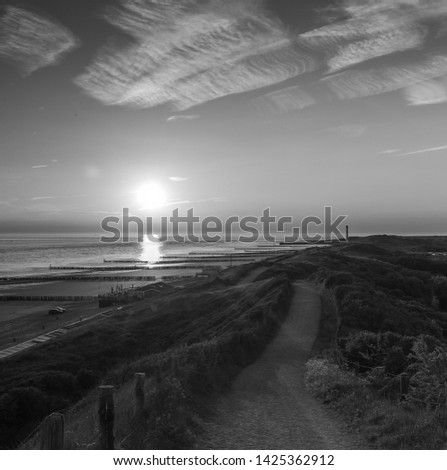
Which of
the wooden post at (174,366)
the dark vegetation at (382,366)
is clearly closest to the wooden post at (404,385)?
the dark vegetation at (382,366)

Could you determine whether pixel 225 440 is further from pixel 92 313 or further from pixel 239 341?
pixel 92 313

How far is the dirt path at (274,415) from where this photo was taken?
32.7ft

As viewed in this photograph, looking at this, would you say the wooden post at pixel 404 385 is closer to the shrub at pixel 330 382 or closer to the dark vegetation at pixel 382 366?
the dark vegetation at pixel 382 366

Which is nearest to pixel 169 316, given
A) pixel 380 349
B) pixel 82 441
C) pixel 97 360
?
pixel 97 360

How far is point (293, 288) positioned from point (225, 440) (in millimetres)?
26811

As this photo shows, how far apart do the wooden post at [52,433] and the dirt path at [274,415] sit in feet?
11.8

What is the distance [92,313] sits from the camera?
52.2 m

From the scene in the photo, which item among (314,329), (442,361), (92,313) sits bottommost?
(92,313)

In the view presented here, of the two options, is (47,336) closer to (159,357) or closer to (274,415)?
(159,357)

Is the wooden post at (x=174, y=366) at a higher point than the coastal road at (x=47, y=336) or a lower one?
higher

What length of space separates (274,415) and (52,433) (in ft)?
20.9

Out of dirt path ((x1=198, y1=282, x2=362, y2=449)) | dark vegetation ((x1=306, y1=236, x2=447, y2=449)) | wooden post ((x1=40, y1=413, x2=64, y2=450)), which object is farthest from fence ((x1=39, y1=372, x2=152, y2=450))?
dark vegetation ((x1=306, y1=236, x2=447, y2=449))

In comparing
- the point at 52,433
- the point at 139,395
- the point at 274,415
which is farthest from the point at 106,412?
the point at 274,415

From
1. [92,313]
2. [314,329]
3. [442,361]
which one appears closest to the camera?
[442,361]
